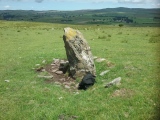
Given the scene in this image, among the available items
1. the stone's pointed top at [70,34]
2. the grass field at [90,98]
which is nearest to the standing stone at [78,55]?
the stone's pointed top at [70,34]

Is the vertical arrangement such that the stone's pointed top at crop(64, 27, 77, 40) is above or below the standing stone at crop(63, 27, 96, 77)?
above

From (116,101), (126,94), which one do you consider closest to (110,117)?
(116,101)

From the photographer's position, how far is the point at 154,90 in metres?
13.2

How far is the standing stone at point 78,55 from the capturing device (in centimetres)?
1850

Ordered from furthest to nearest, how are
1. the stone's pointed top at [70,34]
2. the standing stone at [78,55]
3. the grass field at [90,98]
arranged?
the stone's pointed top at [70,34] → the standing stone at [78,55] → the grass field at [90,98]

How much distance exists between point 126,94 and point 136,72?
406 cm

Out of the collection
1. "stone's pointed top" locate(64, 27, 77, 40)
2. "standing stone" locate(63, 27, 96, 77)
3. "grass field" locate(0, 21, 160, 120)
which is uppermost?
"stone's pointed top" locate(64, 27, 77, 40)

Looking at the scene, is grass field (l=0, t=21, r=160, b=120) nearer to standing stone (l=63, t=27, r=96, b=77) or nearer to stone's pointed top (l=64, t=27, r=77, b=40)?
standing stone (l=63, t=27, r=96, b=77)

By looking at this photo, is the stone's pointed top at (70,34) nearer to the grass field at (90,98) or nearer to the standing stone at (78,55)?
the standing stone at (78,55)

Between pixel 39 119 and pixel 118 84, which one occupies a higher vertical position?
pixel 118 84

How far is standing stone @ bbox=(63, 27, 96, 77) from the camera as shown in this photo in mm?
18500

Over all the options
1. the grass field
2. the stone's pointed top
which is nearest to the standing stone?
the stone's pointed top

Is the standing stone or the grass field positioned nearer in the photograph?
the grass field

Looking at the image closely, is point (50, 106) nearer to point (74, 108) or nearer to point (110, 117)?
point (74, 108)
